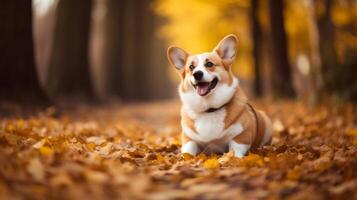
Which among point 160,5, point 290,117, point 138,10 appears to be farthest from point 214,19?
point 290,117

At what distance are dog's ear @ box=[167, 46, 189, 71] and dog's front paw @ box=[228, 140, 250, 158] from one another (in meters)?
0.95

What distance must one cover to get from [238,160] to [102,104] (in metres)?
11.3

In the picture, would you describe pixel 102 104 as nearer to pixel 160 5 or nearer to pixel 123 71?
pixel 160 5

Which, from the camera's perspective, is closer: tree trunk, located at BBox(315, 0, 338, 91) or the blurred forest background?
the blurred forest background

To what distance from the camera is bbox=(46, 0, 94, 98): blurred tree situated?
14.1 meters

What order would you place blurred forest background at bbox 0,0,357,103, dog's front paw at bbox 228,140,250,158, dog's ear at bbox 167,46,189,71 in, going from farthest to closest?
blurred forest background at bbox 0,0,357,103 → dog's ear at bbox 167,46,189,71 → dog's front paw at bbox 228,140,250,158

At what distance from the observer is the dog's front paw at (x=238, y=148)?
4.84m

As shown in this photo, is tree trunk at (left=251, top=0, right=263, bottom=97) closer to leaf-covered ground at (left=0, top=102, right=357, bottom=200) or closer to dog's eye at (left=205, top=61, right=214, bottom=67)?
leaf-covered ground at (left=0, top=102, right=357, bottom=200)

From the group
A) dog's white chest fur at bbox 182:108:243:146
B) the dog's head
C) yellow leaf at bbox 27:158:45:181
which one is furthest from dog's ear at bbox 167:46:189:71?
yellow leaf at bbox 27:158:45:181

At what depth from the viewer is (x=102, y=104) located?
50.3ft

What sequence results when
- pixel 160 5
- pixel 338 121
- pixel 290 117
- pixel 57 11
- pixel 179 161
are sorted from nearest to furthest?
pixel 179 161
pixel 338 121
pixel 290 117
pixel 57 11
pixel 160 5

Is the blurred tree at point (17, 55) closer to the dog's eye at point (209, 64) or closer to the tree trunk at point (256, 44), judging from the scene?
the dog's eye at point (209, 64)

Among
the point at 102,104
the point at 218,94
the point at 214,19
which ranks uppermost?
the point at 214,19

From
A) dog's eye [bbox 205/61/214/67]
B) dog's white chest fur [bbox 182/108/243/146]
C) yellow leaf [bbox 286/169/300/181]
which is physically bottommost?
yellow leaf [bbox 286/169/300/181]
